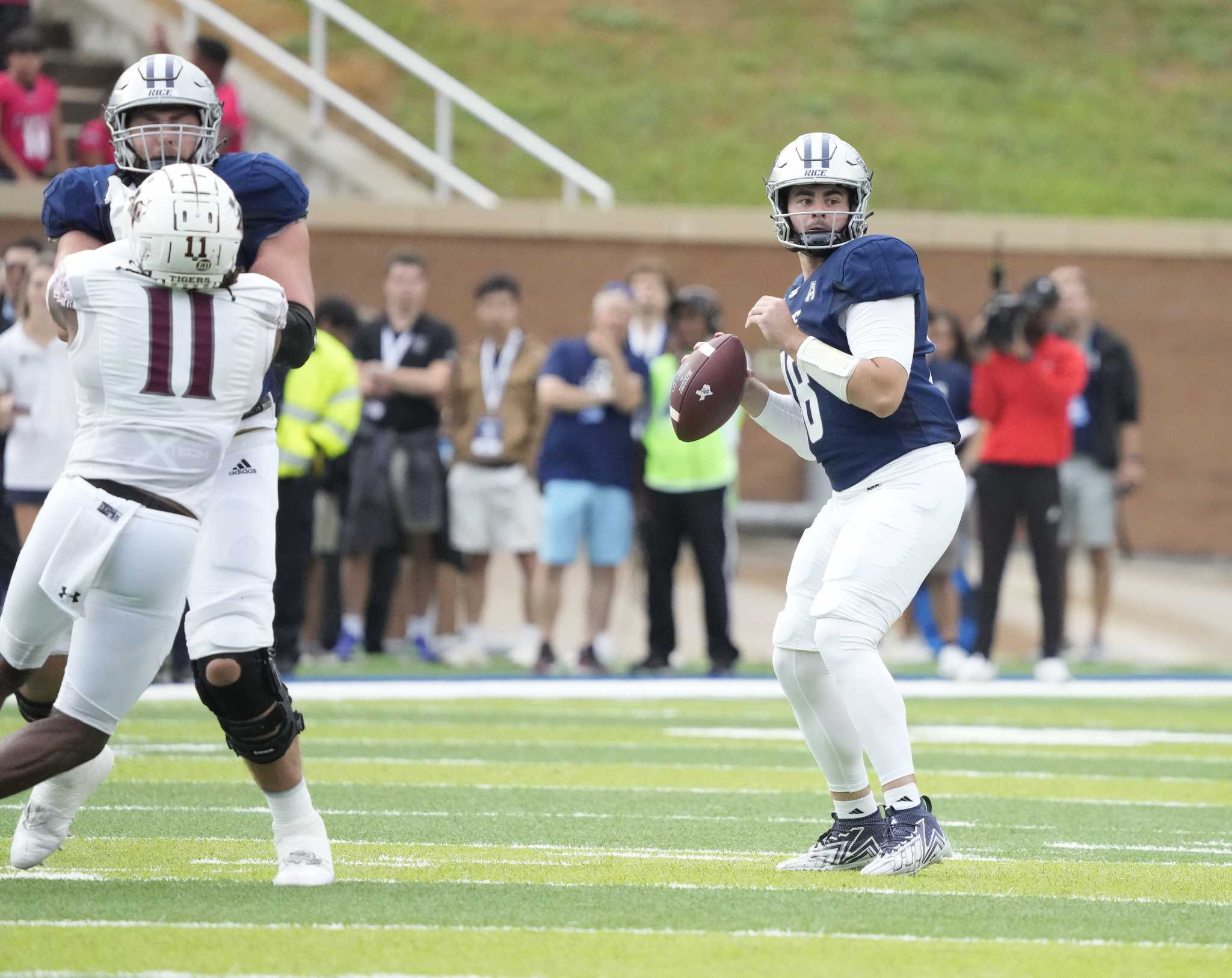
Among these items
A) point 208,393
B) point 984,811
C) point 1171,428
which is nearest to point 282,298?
point 208,393

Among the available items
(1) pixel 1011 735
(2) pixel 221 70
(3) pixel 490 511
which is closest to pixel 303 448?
(3) pixel 490 511

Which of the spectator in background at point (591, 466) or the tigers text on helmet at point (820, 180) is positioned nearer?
the tigers text on helmet at point (820, 180)

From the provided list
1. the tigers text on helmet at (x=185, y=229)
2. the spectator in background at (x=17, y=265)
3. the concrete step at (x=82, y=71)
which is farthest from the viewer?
the concrete step at (x=82, y=71)

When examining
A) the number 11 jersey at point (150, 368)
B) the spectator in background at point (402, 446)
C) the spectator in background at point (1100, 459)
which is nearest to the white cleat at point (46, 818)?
the number 11 jersey at point (150, 368)

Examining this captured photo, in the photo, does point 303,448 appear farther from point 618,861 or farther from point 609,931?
point 609,931

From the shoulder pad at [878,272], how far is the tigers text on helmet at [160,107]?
153cm

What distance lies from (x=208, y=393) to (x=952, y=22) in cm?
2342

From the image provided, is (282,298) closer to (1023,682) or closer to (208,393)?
(208,393)

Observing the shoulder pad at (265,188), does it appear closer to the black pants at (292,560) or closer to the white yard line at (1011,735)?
the white yard line at (1011,735)

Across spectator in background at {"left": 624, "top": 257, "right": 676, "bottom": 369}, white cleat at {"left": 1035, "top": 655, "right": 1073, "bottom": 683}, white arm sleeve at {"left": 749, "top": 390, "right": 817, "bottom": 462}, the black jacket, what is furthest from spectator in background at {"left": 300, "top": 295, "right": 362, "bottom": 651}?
white arm sleeve at {"left": 749, "top": 390, "right": 817, "bottom": 462}

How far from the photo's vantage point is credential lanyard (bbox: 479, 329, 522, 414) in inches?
427

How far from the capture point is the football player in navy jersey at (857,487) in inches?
185

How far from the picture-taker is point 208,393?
4258 mm

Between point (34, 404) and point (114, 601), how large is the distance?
494 centimetres
